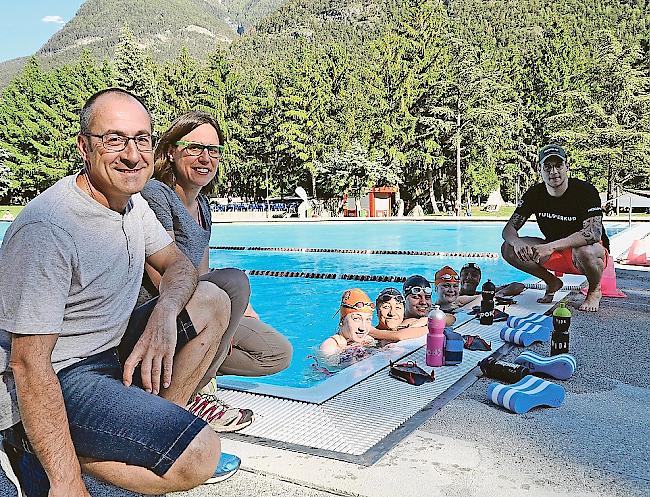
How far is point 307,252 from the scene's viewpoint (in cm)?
1568

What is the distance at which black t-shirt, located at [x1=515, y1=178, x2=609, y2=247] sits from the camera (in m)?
5.79

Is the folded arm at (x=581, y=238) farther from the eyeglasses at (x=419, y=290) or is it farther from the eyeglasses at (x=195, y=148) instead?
the eyeglasses at (x=195, y=148)

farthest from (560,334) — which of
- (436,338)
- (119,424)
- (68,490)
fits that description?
(68,490)

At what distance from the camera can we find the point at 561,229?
19.6ft

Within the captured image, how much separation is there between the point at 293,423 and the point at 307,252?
41.9 feet

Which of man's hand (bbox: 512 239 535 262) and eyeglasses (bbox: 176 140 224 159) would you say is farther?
man's hand (bbox: 512 239 535 262)

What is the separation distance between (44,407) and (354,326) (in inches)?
156

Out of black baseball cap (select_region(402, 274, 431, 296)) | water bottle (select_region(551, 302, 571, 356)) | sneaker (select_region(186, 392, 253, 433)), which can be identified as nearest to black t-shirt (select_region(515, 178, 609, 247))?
black baseball cap (select_region(402, 274, 431, 296))

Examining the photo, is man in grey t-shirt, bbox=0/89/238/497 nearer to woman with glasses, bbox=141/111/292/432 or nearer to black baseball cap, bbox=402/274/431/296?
woman with glasses, bbox=141/111/292/432

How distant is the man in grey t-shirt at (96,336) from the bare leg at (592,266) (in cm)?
455

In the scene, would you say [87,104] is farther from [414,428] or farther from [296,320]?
[296,320]

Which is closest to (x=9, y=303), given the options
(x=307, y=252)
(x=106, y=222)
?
(x=106, y=222)

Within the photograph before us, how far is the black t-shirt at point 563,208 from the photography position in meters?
5.79

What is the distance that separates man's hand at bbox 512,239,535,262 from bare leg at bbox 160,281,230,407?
164 inches
